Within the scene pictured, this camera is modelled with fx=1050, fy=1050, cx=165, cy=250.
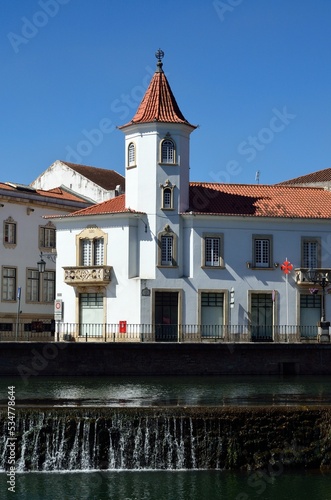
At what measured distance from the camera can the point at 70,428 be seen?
3188 centimetres

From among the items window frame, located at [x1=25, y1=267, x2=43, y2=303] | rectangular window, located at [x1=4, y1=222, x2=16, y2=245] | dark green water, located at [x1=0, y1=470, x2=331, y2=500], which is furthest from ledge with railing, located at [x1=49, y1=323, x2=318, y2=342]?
dark green water, located at [x1=0, y1=470, x2=331, y2=500]

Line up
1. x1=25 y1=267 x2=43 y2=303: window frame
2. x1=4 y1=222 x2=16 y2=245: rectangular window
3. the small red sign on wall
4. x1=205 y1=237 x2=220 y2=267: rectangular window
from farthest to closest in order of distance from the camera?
x1=25 y1=267 x2=43 y2=303: window frame, x1=4 y1=222 x2=16 y2=245: rectangular window, x1=205 y1=237 x2=220 y2=267: rectangular window, the small red sign on wall

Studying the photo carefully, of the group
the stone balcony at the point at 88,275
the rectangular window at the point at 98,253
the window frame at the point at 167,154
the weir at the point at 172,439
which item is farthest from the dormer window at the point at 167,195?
the weir at the point at 172,439

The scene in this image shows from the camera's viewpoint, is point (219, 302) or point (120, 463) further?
point (219, 302)

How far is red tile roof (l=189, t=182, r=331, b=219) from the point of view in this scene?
205 feet

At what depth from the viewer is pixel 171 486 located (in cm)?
2958

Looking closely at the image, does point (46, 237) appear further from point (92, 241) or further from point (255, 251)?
point (255, 251)

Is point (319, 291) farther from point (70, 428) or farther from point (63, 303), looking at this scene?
point (70, 428)

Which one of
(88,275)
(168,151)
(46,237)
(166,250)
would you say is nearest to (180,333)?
(166,250)

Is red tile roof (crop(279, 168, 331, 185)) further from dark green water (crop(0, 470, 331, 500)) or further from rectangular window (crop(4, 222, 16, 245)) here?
dark green water (crop(0, 470, 331, 500))

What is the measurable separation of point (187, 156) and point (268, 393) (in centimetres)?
2338

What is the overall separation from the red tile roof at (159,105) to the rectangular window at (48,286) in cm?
1390

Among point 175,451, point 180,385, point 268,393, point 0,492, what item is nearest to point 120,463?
point 175,451

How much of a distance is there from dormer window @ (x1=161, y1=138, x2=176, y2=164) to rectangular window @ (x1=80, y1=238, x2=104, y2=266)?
6.07m
